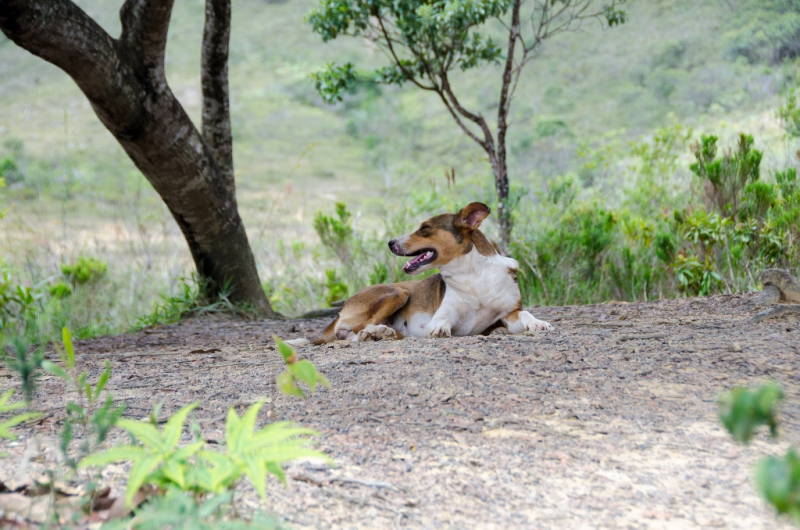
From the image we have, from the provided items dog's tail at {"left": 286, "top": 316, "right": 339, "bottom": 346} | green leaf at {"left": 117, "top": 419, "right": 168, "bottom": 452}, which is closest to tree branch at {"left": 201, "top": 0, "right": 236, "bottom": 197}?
dog's tail at {"left": 286, "top": 316, "right": 339, "bottom": 346}

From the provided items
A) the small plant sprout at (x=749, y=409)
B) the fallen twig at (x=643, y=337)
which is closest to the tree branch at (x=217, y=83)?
the fallen twig at (x=643, y=337)

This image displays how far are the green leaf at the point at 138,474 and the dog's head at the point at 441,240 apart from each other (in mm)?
3350

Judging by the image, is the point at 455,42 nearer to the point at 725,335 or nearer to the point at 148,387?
the point at 725,335

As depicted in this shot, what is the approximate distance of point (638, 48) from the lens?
1207 inches

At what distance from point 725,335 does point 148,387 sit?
326cm

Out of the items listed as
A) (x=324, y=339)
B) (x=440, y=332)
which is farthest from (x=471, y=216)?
(x=324, y=339)

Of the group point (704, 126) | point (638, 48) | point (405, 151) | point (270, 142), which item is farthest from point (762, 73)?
point (270, 142)

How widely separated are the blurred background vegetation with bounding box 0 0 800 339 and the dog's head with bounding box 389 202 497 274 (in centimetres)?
278

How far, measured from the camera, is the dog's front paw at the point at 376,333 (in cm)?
490

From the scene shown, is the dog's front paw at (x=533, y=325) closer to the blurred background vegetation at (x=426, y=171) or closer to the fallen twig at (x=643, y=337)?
the fallen twig at (x=643, y=337)

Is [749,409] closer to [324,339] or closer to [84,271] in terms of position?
[324,339]

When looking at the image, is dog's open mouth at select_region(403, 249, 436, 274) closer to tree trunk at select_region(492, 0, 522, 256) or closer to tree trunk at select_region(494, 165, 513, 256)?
tree trunk at select_region(492, 0, 522, 256)

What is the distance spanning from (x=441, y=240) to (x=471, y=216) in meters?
0.30

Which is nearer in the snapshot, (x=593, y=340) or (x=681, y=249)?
(x=593, y=340)
